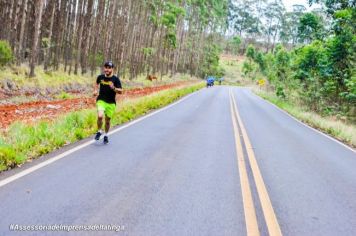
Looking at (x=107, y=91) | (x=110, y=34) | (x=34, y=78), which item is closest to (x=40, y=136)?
(x=107, y=91)

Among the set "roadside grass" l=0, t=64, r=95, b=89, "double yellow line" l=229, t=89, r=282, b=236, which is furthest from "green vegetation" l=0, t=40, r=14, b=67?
"double yellow line" l=229, t=89, r=282, b=236

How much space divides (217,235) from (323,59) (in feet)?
73.9

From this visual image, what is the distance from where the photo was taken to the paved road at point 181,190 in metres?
5.07

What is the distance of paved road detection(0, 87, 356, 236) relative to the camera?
507 cm

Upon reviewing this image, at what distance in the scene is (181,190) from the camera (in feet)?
21.6

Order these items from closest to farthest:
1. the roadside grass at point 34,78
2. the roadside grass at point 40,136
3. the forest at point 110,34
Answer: the roadside grass at point 40,136 < the roadside grass at point 34,78 < the forest at point 110,34

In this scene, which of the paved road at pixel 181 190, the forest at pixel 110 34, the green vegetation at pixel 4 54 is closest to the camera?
the paved road at pixel 181 190

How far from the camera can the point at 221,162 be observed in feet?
29.9

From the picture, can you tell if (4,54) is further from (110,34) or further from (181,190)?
(181,190)

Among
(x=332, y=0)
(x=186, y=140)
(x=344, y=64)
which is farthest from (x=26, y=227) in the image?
(x=332, y=0)

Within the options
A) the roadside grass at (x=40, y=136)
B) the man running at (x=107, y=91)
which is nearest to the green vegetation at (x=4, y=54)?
the roadside grass at (x=40, y=136)

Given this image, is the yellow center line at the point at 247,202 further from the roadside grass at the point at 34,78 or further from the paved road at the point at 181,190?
the roadside grass at the point at 34,78

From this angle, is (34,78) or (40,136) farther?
(34,78)

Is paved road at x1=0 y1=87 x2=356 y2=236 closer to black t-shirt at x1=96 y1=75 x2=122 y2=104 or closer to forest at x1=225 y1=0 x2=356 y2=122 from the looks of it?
black t-shirt at x1=96 y1=75 x2=122 y2=104
